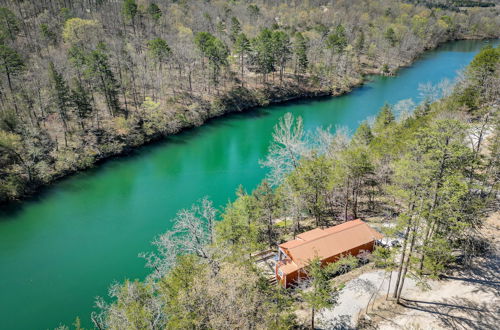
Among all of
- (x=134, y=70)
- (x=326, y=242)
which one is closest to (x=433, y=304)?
(x=326, y=242)

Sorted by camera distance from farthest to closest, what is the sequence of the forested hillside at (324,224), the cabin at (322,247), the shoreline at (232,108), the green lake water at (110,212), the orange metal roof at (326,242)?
the shoreline at (232,108) → the green lake water at (110,212) → the orange metal roof at (326,242) → the cabin at (322,247) → the forested hillside at (324,224)

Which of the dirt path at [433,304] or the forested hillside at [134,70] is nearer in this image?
the dirt path at [433,304]

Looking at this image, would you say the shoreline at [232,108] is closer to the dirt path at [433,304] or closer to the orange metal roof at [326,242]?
the orange metal roof at [326,242]

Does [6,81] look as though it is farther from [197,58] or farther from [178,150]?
[197,58]

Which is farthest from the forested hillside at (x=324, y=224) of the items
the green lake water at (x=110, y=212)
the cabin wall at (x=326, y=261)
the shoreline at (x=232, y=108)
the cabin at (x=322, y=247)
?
the shoreline at (x=232, y=108)

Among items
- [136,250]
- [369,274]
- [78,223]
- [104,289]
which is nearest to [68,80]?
[78,223]
